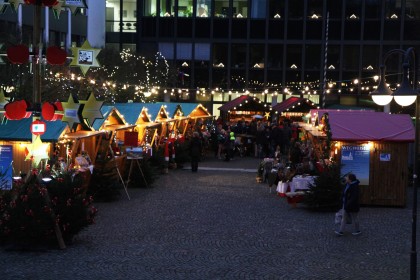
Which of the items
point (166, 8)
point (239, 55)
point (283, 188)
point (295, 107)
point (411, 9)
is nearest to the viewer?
point (283, 188)

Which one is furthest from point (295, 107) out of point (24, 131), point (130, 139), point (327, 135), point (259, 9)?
point (24, 131)

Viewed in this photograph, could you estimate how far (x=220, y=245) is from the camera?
526 inches

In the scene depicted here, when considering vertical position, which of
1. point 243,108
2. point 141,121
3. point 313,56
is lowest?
point 141,121

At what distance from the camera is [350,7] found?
46.0 m

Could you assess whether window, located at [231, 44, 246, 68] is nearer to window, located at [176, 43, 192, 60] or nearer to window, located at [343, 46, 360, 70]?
window, located at [176, 43, 192, 60]

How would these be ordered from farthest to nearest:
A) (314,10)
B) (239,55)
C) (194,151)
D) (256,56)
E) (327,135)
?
(239,55) → (256,56) → (314,10) → (194,151) → (327,135)

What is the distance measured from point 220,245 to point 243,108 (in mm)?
27632

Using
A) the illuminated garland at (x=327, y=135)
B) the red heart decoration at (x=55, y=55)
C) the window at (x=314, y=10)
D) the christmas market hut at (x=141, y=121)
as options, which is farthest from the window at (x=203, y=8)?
the red heart decoration at (x=55, y=55)

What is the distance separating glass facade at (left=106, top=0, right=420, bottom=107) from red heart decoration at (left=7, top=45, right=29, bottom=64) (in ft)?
108

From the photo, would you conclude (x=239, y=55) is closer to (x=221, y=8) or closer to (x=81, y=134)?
(x=221, y=8)

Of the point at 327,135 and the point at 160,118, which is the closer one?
the point at 327,135

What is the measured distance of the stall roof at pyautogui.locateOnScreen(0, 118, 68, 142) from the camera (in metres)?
17.2

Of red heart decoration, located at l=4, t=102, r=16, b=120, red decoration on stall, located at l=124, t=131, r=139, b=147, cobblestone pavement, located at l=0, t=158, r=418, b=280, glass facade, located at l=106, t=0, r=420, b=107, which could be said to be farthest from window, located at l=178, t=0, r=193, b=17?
red heart decoration, located at l=4, t=102, r=16, b=120

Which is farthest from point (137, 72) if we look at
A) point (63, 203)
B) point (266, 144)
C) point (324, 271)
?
point (324, 271)
